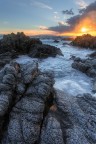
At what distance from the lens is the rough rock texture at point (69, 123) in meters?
10.7

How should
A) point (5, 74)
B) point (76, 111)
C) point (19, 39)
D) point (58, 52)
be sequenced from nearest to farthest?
point (76, 111) → point (5, 74) → point (58, 52) → point (19, 39)

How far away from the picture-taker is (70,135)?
1098 cm

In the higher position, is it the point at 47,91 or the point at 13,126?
the point at 47,91

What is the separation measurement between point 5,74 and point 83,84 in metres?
9.79

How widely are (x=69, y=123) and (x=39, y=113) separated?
1607mm

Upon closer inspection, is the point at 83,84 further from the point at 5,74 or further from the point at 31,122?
the point at 31,122

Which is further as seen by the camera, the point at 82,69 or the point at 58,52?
the point at 58,52

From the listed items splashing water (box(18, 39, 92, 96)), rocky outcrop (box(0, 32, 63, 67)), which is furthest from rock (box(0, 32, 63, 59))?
splashing water (box(18, 39, 92, 96))

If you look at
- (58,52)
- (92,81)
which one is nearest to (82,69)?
(92,81)

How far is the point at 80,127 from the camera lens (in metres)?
11.7

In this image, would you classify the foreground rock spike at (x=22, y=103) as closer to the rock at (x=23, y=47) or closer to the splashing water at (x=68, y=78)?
the splashing water at (x=68, y=78)

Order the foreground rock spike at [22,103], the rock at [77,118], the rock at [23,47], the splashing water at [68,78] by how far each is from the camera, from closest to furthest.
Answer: the foreground rock spike at [22,103]
the rock at [77,118]
the splashing water at [68,78]
the rock at [23,47]

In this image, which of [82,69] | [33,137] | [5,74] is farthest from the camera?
[82,69]

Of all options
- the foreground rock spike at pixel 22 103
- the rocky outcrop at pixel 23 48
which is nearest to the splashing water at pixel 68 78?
the foreground rock spike at pixel 22 103
